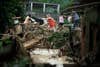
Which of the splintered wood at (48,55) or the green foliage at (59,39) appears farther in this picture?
the green foliage at (59,39)

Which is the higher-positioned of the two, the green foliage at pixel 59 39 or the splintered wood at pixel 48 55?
the green foliage at pixel 59 39

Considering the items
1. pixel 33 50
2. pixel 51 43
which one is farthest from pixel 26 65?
pixel 51 43

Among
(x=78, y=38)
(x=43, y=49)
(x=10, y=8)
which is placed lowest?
(x=43, y=49)

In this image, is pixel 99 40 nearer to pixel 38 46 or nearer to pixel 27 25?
pixel 38 46

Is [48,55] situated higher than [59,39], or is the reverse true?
[59,39]

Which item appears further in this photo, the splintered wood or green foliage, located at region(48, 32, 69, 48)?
green foliage, located at region(48, 32, 69, 48)

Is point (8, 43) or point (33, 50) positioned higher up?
point (8, 43)

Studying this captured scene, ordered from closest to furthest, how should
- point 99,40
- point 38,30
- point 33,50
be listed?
point 99,40, point 33,50, point 38,30

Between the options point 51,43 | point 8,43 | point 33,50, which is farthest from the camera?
point 51,43

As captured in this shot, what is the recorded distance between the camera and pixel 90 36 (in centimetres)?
887

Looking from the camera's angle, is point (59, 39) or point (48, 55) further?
point (59, 39)

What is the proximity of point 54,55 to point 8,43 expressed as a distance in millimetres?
4299

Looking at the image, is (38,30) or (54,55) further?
(38,30)

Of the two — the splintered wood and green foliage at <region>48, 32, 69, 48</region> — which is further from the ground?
green foliage at <region>48, 32, 69, 48</region>
